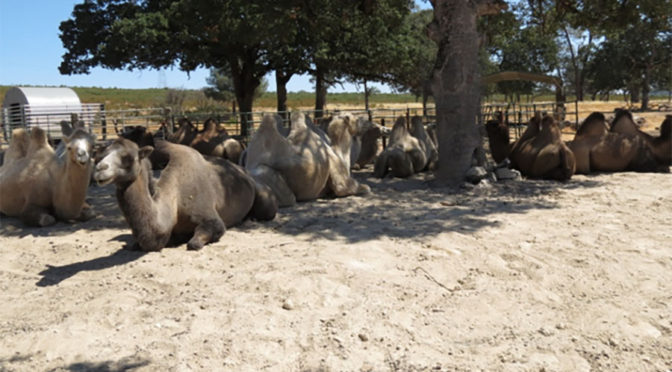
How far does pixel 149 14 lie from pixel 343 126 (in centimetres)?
1228

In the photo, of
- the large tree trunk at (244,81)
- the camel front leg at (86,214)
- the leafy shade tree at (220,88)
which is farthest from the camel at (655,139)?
the leafy shade tree at (220,88)

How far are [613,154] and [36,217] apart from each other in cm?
924

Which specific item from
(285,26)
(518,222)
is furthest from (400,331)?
(285,26)

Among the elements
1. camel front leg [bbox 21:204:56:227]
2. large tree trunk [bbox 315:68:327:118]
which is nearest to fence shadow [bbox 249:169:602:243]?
camel front leg [bbox 21:204:56:227]

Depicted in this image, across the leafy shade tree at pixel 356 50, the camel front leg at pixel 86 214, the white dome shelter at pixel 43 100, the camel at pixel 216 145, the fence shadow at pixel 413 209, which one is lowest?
the fence shadow at pixel 413 209

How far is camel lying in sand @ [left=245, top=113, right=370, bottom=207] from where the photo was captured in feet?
25.3

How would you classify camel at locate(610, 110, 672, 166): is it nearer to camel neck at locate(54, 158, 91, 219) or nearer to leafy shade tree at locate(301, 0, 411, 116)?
leafy shade tree at locate(301, 0, 411, 116)

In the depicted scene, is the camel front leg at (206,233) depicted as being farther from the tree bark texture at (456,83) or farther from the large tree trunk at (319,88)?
the large tree trunk at (319,88)

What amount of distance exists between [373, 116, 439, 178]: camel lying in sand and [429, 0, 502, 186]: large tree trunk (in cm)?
111

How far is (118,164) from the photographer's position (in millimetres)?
4719

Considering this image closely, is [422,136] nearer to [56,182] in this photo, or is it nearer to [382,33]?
[56,182]

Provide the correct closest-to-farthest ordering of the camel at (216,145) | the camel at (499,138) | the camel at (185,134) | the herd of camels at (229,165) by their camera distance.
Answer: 1. the herd of camels at (229,165)
2. the camel at (216,145)
3. the camel at (499,138)
4. the camel at (185,134)

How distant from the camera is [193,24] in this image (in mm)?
16844

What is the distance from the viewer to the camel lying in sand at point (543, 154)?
9797mm
